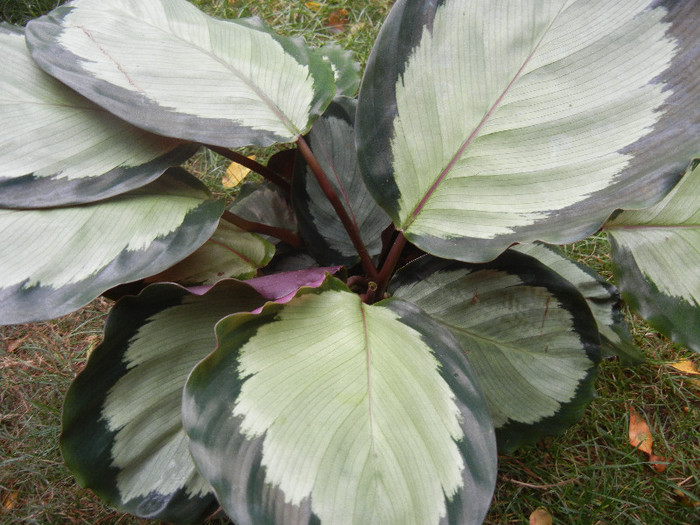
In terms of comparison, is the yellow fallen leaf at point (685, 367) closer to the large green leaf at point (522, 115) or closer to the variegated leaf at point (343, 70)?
the large green leaf at point (522, 115)

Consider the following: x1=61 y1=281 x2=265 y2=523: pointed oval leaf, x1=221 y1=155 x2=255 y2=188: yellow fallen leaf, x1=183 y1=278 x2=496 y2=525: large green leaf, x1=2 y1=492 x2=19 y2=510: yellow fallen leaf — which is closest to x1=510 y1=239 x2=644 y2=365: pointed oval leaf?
x1=183 y1=278 x2=496 y2=525: large green leaf

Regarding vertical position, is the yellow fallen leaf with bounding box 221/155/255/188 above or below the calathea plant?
below

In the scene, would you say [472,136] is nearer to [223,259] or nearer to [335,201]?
[335,201]

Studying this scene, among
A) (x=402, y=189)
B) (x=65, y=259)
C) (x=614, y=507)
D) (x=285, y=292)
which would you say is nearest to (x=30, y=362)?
(x=65, y=259)

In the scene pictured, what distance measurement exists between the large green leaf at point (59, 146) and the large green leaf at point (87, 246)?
0.03 meters

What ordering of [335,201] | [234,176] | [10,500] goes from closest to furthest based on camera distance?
[335,201]
[10,500]
[234,176]

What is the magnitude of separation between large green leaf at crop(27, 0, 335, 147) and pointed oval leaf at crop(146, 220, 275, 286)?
21 centimetres

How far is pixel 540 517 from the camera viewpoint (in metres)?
0.97

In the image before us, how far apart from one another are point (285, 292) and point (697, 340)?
534 mm

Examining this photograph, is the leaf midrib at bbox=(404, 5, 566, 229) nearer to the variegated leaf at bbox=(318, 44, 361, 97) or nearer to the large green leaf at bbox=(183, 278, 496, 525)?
the large green leaf at bbox=(183, 278, 496, 525)

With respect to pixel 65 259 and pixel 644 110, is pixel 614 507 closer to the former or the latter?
pixel 644 110

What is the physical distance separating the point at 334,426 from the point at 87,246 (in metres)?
0.38

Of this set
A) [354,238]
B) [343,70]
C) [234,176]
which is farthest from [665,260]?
[234,176]

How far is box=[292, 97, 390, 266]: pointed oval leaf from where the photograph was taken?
953 millimetres
